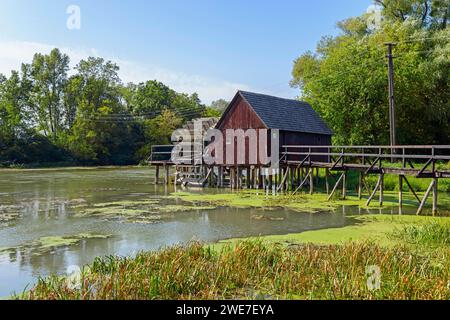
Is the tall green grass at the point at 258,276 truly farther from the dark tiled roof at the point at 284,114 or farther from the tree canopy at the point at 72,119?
the tree canopy at the point at 72,119

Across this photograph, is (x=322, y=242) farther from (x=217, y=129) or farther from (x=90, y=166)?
(x=90, y=166)

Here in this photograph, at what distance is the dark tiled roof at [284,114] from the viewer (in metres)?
25.2

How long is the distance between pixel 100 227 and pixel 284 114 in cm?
1573

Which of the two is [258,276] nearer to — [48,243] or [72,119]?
[48,243]

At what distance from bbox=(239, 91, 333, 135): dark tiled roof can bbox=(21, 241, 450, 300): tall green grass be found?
Answer: 54.3ft

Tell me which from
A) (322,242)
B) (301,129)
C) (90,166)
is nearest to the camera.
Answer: (322,242)

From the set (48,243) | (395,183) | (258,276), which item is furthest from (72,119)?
(258,276)

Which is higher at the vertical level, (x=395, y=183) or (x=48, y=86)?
(x=48, y=86)

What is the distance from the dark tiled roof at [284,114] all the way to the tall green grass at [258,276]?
16.6 meters

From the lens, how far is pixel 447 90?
119 ft

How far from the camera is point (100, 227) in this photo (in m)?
13.4
